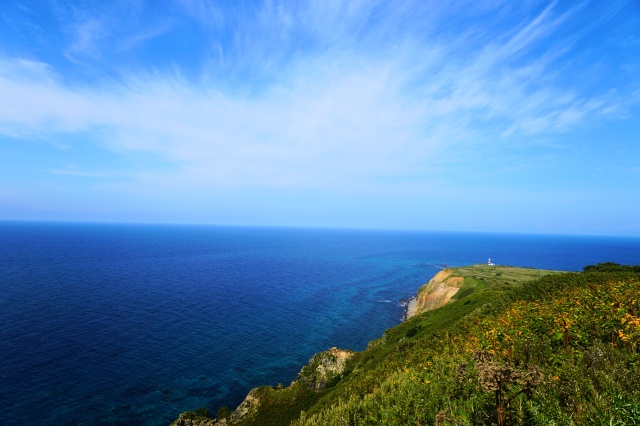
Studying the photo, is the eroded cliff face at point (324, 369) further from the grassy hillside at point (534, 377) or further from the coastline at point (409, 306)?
the coastline at point (409, 306)

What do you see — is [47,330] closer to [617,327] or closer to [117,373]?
[117,373]

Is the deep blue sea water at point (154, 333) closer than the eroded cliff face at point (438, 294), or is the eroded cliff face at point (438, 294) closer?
the deep blue sea water at point (154, 333)

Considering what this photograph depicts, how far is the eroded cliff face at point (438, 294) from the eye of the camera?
8525cm

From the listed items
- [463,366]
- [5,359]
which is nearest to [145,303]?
[5,359]

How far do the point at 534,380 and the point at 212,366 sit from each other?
59.0 meters

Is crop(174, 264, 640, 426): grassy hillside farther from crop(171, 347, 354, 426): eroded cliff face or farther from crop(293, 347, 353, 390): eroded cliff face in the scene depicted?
crop(293, 347, 353, 390): eroded cliff face

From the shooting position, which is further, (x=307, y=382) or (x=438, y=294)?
(x=438, y=294)

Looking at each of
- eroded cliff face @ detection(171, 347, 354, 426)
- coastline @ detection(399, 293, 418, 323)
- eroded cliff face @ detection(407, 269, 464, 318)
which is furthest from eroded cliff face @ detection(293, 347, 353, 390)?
eroded cliff face @ detection(407, 269, 464, 318)

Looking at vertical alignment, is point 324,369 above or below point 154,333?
above

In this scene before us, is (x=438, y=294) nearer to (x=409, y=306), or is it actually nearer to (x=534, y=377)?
(x=409, y=306)

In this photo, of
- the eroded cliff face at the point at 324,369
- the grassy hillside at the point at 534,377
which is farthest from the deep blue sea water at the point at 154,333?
the grassy hillside at the point at 534,377

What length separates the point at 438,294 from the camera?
89875 mm

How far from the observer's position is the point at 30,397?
42688 mm

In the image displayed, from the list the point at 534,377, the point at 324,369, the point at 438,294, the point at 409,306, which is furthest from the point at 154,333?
the point at 438,294
